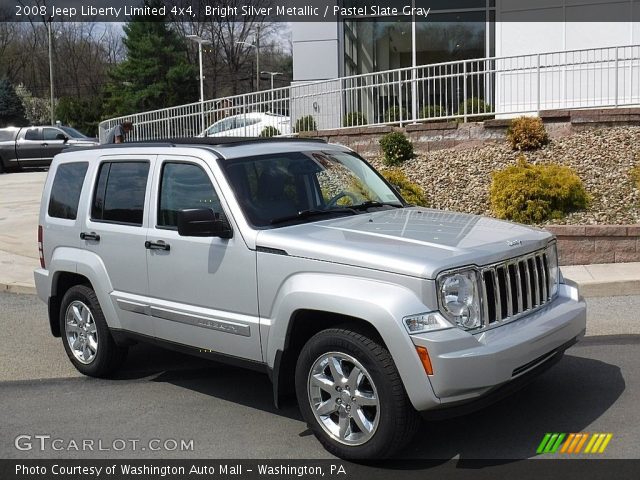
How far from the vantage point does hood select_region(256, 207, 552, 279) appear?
4234mm

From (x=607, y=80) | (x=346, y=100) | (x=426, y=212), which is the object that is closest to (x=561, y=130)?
(x=607, y=80)

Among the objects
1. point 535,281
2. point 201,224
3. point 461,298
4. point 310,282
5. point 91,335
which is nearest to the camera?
point 461,298

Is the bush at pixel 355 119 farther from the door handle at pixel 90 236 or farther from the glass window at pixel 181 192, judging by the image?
the glass window at pixel 181 192

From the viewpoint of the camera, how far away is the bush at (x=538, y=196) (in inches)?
403

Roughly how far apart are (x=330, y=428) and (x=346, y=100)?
12.8 m

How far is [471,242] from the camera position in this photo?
457 cm

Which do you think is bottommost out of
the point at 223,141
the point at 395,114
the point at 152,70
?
the point at 223,141

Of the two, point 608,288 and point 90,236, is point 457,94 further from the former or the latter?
point 90,236

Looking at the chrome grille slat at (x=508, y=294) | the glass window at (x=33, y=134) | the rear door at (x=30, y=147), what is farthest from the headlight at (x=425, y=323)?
the glass window at (x=33, y=134)

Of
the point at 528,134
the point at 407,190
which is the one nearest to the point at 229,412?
the point at 407,190

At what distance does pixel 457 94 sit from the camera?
598 inches

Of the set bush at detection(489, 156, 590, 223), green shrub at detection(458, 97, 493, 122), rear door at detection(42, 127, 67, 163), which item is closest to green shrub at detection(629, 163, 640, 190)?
bush at detection(489, 156, 590, 223)

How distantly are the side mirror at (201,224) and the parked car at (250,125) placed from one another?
12219 millimetres

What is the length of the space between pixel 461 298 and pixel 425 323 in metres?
0.30
